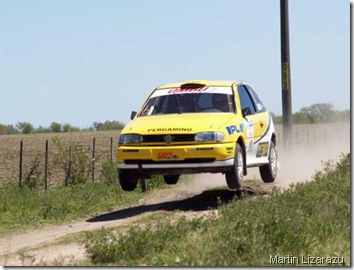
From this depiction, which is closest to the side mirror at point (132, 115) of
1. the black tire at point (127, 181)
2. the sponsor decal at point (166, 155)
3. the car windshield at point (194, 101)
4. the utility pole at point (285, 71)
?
the car windshield at point (194, 101)

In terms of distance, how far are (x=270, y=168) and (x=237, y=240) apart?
640 cm

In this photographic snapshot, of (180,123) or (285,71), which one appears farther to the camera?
A: (285,71)

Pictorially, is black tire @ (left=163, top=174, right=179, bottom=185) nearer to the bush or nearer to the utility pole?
the bush

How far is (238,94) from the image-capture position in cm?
1289

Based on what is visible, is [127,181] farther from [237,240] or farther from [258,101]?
[237,240]

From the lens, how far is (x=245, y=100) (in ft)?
43.5

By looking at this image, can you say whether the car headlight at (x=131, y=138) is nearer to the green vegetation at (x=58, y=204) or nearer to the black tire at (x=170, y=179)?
the green vegetation at (x=58, y=204)

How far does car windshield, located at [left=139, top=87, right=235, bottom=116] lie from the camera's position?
12.6 meters

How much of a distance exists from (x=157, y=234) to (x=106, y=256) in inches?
27.3

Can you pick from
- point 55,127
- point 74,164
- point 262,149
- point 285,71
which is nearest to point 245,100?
point 262,149

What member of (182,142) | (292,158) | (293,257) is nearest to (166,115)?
(182,142)

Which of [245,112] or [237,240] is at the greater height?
[245,112]

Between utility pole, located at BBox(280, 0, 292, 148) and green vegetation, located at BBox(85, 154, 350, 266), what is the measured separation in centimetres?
957

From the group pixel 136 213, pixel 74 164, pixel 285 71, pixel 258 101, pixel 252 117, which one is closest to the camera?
pixel 136 213
